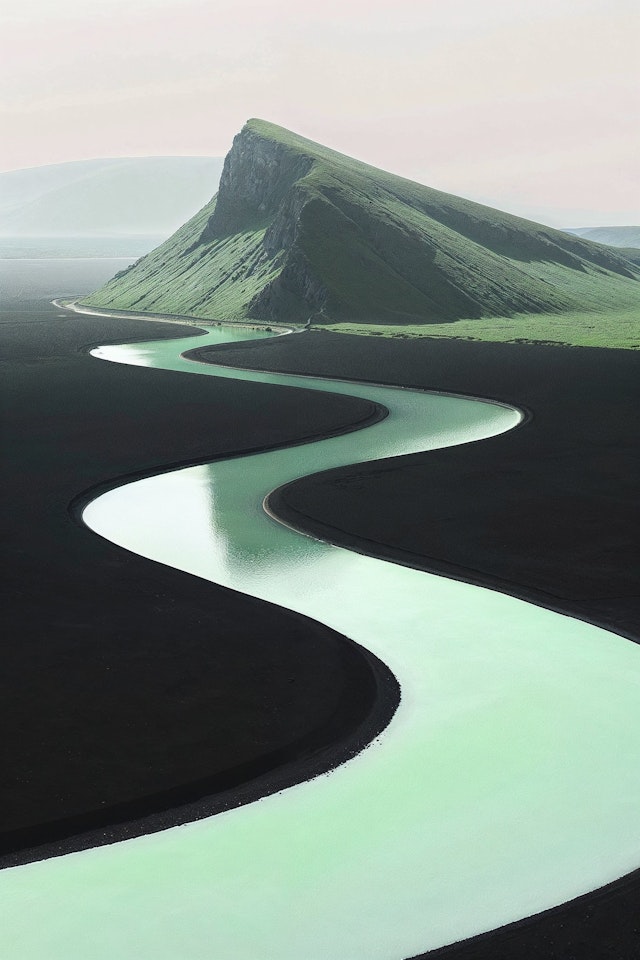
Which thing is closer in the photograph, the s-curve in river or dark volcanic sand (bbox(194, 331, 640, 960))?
dark volcanic sand (bbox(194, 331, 640, 960))

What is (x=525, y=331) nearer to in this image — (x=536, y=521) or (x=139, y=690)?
(x=536, y=521)

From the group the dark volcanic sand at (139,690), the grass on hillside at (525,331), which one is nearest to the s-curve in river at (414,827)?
the dark volcanic sand at (139,690)

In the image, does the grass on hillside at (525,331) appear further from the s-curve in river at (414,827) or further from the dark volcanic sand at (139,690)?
the s-curve in river at (414,827)

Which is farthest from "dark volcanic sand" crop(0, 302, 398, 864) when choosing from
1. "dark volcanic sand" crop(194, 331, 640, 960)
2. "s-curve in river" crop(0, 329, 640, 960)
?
"dark volcanic sand" crop(194, 331, 640, 960)

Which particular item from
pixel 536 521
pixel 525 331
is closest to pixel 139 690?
pixel 536 521

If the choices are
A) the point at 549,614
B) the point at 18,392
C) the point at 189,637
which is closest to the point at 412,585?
the point at 549,614

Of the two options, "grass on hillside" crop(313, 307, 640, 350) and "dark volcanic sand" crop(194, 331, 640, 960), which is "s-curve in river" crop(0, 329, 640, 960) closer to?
"dark volcanic sand" crop(194, 331, 640, 960)
